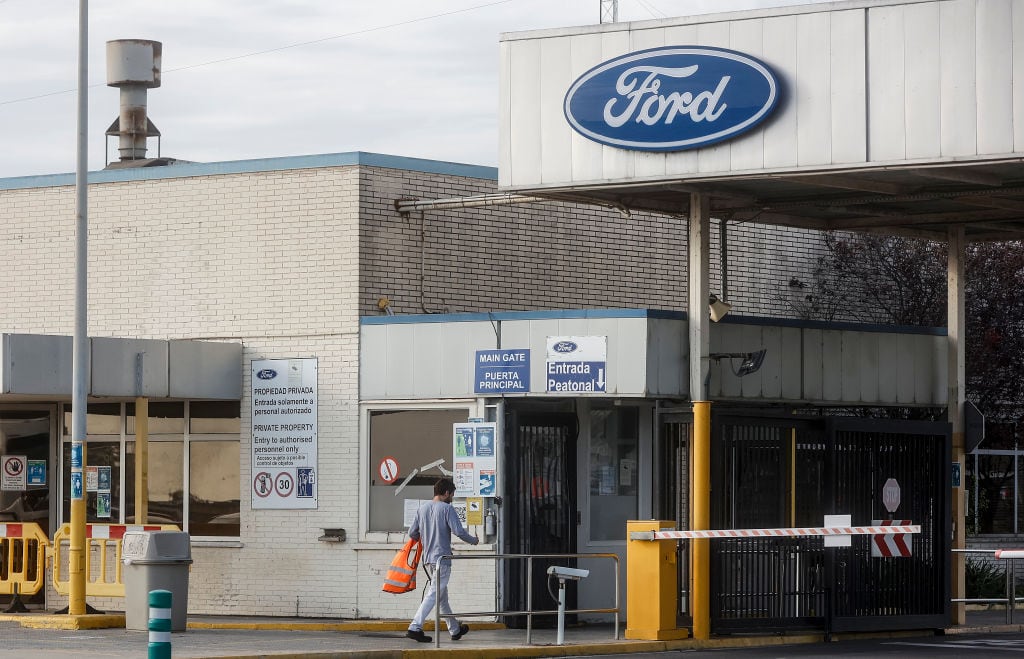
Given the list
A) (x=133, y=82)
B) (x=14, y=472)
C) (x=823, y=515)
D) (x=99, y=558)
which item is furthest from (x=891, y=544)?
(x=133, y=82)

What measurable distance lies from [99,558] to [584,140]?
27.3ft

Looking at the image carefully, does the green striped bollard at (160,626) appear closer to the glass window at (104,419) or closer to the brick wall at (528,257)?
the brick wall at (528,257)

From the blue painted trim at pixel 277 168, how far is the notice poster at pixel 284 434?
239cm

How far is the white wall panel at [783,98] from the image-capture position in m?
17.1

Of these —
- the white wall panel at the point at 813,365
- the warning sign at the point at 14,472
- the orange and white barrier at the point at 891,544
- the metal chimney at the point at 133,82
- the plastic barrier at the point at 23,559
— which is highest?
the metal chimney at the point at 133,82

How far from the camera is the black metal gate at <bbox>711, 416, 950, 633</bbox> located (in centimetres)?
1891

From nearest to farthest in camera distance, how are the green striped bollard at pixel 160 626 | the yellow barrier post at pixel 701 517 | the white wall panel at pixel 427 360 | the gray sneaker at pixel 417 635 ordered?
the green striped bollard at pixel 160 626 < the gray sneaker at pixel 417 635 < the yellow barrier post at pixel 701 517 < the white wall panel at pixel 427 360

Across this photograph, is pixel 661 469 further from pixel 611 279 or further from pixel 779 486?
pixel 611 279

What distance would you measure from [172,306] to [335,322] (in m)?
2.55

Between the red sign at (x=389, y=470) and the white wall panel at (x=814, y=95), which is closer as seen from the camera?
the white wall panel at (x=814, y=95)

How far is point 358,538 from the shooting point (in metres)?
21.0

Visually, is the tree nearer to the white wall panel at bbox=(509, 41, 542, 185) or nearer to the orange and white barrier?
the orange and white barrier

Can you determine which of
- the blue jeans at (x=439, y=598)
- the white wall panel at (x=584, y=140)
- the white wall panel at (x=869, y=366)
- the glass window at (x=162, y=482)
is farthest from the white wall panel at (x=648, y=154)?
the glass window at (x=162, y=482)

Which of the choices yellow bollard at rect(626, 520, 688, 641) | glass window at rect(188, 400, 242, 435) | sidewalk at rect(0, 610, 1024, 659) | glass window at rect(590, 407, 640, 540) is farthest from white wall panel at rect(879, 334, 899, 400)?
glass window at rect(188, 400, 242, 435)
